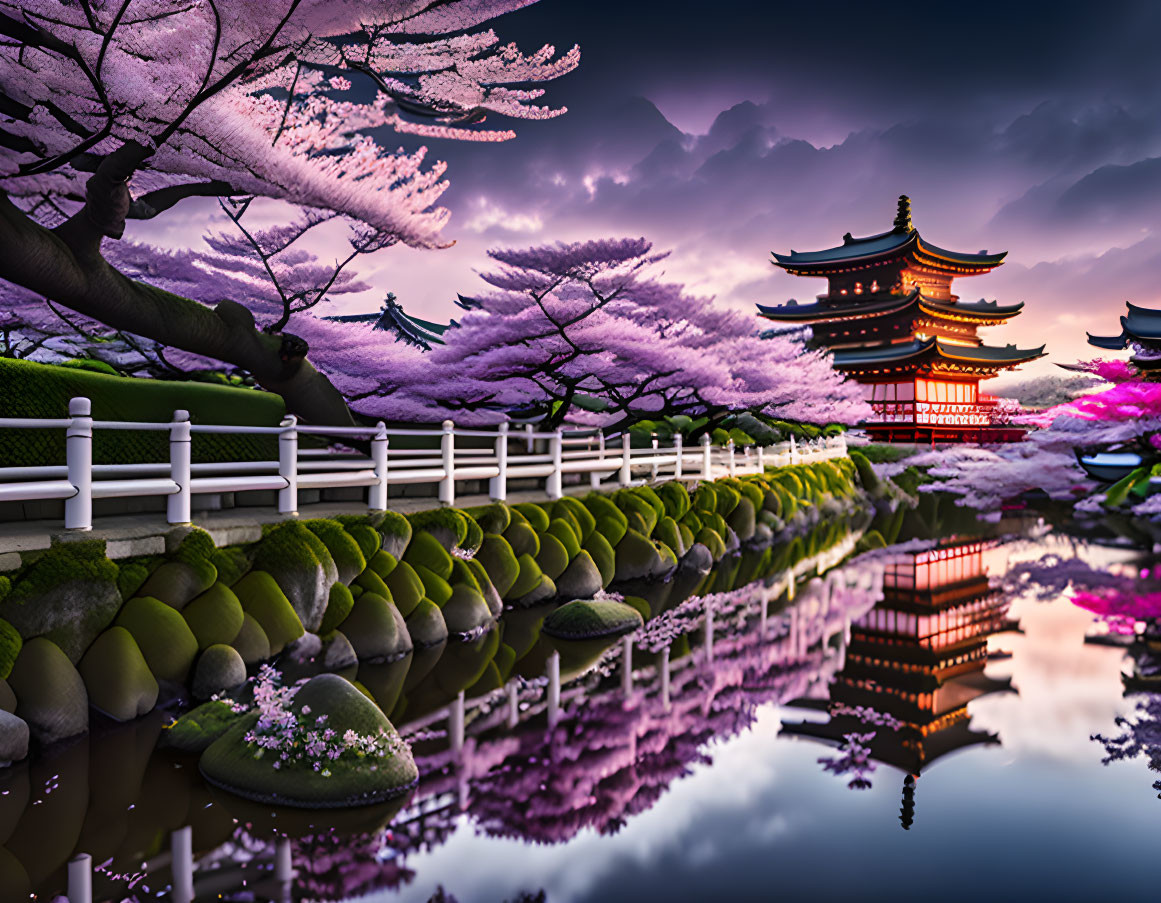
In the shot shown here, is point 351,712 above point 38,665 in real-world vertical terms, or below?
below

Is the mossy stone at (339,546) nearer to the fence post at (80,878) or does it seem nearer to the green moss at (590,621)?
the green moss at (590,621)

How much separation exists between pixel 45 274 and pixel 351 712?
21.9ft

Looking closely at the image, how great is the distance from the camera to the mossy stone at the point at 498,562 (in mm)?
10109

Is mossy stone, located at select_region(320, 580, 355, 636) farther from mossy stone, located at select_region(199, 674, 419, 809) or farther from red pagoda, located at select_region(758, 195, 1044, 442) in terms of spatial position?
red pagoda, located at select_region(758, 195, 1044, 442)

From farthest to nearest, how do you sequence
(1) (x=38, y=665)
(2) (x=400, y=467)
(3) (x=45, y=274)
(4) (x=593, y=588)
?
(4) (x=593, y=588) → (2) (x=400, y=467) → (3) (x=45, y=274) → (1) (x=38, y=665)

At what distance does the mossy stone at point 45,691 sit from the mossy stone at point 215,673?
33.4 inches

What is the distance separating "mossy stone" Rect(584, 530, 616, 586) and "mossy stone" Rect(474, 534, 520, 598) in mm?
2047

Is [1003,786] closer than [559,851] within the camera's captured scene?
No

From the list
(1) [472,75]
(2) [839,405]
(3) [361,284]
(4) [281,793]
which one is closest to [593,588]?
(4) [281,793]

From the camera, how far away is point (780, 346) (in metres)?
22.1

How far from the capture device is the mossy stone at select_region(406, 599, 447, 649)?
8398 millimetres

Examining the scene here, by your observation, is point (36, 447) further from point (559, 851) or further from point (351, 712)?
point (559, 851)

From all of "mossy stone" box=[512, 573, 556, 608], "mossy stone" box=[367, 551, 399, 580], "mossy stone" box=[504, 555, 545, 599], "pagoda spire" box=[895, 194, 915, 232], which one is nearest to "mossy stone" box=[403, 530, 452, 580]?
"mossy stone" box=[367, 551, 399, 580]

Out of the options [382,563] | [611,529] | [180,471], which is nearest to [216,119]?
[180,471]
